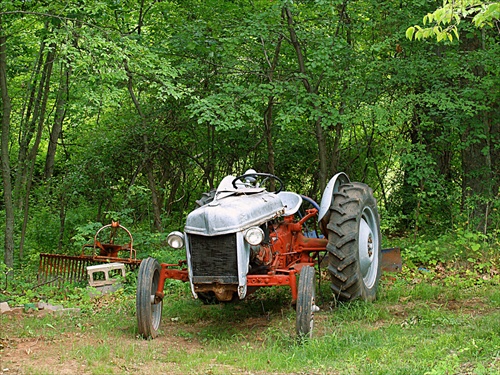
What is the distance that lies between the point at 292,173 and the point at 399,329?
24.2 feet

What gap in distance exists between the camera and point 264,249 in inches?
251

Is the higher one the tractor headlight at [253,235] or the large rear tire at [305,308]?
the tractor headlight at [253,235]

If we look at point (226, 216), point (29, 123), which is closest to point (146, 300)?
point (226, 216)

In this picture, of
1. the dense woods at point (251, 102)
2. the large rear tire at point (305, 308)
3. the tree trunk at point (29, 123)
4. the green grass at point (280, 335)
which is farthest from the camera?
the tree trunk at point (29, 123)

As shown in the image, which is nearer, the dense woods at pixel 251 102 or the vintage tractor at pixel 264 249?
the vintage tractor at pixel 264 249

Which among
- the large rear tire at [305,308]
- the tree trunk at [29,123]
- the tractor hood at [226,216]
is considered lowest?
the large rear tire at [305,308]

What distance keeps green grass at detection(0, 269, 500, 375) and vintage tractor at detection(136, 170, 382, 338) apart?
0.93ft

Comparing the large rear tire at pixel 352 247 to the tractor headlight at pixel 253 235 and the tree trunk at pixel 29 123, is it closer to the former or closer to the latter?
the tractor headlight at pixel 253 235

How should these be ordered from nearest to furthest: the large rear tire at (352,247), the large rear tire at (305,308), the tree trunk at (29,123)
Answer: the large rear tire at (305,308) < the large rear tire at (352,247) < the tree trunk at (29,123)

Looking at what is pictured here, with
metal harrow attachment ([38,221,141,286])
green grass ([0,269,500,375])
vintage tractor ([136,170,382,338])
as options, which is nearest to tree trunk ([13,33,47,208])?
metal harrow attachment ([38,221,141,286])

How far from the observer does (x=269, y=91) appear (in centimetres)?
934

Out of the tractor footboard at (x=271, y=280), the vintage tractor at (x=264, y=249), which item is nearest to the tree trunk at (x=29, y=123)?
the vintage tractor at (x=264, y=249)

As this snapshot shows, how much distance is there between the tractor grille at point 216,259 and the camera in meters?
5.55

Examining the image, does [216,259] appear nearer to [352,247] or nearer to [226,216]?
[226,216]
